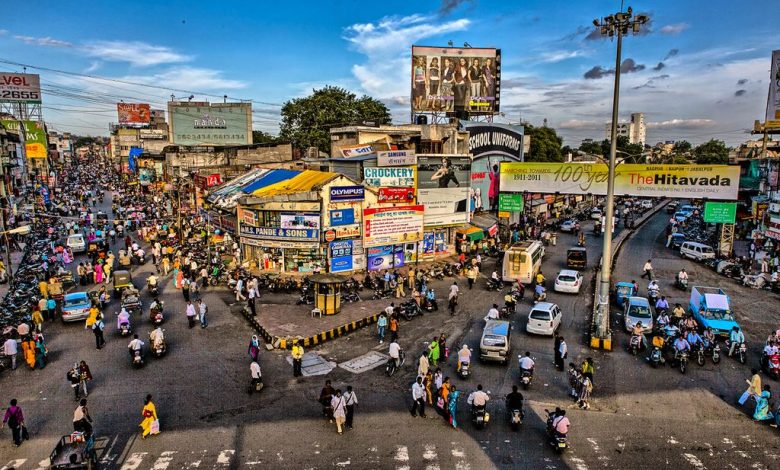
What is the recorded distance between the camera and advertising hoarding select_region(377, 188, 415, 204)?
32859 mm

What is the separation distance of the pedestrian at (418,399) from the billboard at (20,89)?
84.9m

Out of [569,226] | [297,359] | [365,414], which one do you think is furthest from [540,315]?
[569,226]

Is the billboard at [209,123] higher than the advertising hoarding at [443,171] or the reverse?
higher

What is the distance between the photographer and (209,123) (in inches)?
2749

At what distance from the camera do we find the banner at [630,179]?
35.3m

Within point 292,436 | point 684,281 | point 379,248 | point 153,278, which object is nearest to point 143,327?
point 153,278

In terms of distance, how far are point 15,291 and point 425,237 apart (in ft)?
79.1

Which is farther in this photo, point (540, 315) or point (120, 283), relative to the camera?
point (120, 283)

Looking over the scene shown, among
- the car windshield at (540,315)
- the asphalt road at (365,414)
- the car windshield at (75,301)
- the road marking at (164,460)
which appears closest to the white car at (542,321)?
the car windshield at (540,315)

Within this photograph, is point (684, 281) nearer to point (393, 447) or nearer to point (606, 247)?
point (606, 247)

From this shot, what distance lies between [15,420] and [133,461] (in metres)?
3.63

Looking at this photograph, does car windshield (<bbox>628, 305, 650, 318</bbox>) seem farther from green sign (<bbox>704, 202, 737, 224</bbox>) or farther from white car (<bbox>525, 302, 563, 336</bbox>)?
green sign (<bbox>704, 202, 737, 224</bbox>)

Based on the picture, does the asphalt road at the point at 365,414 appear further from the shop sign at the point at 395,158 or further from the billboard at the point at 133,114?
the billboard at the point at 133,114

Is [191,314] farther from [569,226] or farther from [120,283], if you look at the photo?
[569,226]
